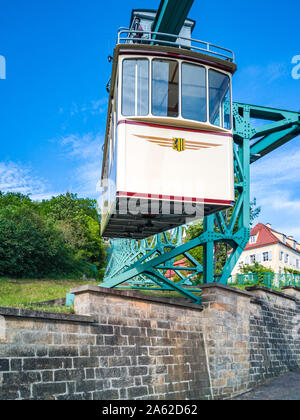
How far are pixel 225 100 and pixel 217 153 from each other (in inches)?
60.0

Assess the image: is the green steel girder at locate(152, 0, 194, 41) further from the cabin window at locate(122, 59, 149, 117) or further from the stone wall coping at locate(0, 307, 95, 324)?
the stone wall coping at locate(0, 307, 95, 324)

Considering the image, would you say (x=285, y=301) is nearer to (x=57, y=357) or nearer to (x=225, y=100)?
(x=225, y=100)

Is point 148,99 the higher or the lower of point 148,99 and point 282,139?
the lower

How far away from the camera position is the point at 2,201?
49.0 m

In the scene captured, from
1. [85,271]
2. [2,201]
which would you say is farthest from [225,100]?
[2,201]

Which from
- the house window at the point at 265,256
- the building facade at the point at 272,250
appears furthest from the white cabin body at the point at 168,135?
the house window at the point at 265,256

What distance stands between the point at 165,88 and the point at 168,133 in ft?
3.39

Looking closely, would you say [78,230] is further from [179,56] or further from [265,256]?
[179,56]

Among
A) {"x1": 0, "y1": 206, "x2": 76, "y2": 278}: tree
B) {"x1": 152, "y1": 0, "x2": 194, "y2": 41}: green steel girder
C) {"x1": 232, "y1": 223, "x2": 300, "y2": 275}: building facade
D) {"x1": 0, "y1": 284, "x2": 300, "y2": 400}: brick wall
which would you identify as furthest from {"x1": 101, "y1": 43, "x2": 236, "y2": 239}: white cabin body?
{"x1": 232, "y1": 223, "x2": 300, "y2": 275}: building facade

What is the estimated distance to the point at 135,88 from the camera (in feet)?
29.9

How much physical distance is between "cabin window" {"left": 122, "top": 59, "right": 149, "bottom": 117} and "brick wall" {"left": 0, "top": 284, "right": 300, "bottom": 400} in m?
3.80

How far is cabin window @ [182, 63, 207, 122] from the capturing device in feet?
30.7

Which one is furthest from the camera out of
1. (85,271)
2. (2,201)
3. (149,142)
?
(2,201)

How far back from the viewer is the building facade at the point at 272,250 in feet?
169
